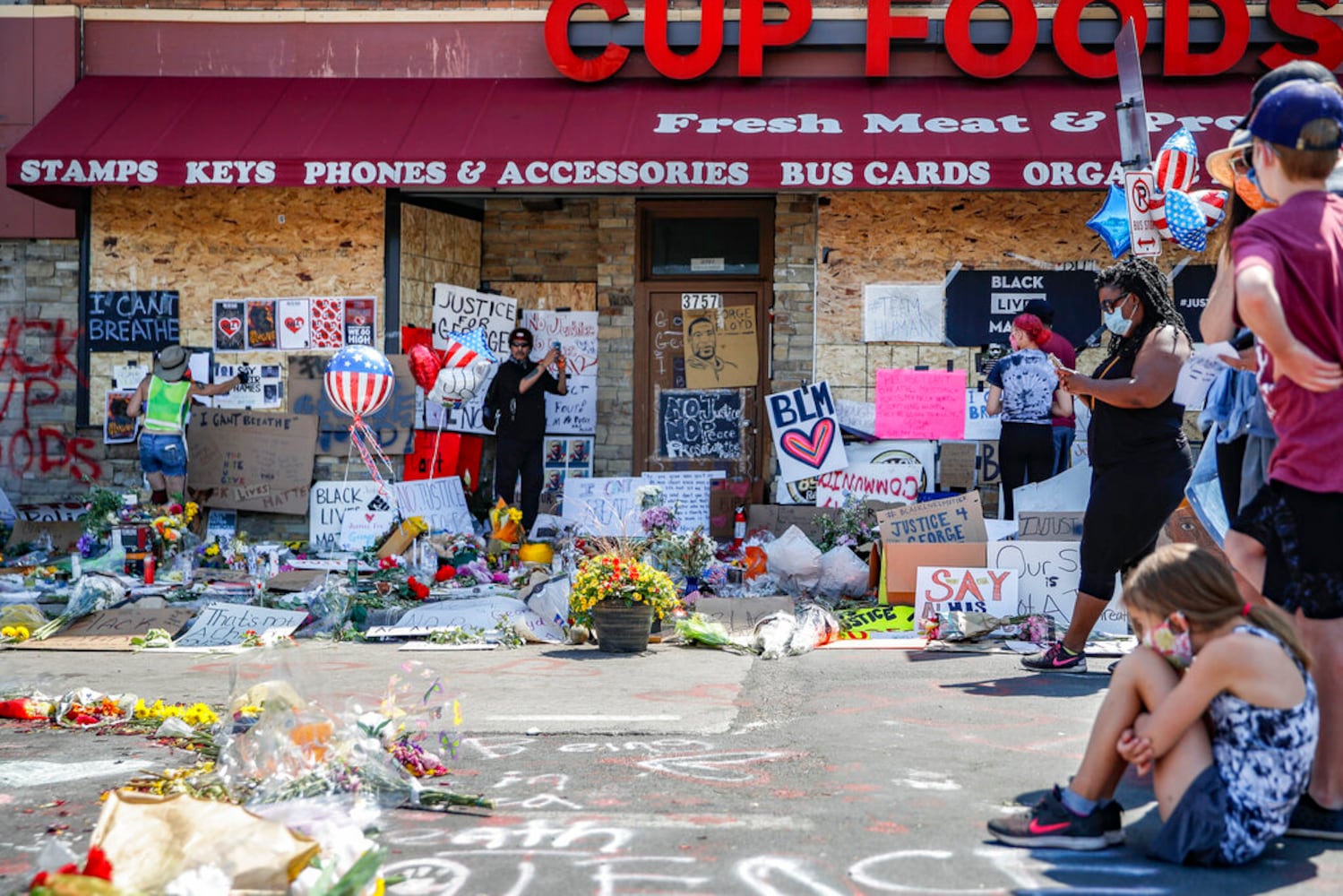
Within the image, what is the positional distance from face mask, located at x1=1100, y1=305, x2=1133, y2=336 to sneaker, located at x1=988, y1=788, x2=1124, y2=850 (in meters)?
3.36

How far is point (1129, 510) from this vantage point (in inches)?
276

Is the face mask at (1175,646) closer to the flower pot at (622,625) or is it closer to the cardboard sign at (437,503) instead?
the flower pot at (622,625)

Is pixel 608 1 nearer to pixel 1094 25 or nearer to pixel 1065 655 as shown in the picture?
pixel 1094 25

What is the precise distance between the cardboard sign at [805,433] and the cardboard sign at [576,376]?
6.80 ft

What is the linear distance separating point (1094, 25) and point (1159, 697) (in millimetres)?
10311

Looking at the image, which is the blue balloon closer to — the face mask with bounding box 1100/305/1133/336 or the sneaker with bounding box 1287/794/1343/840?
the face mask with bounding box 1100/305/1133/336

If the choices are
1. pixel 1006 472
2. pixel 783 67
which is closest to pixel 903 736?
pixel 1006 472

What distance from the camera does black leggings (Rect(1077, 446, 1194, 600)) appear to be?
22.9 ft

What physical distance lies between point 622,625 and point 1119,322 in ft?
11.2

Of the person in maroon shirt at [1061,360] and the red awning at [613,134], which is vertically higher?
the red awning at [613,134]

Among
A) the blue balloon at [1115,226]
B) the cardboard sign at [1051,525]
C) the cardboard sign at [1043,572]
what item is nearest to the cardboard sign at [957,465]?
the cardboard sign at [1051,525]

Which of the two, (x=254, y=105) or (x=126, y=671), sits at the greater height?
(x=254, y=105)

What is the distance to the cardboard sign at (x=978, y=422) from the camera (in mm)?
12922

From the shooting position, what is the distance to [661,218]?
46.5 feet
